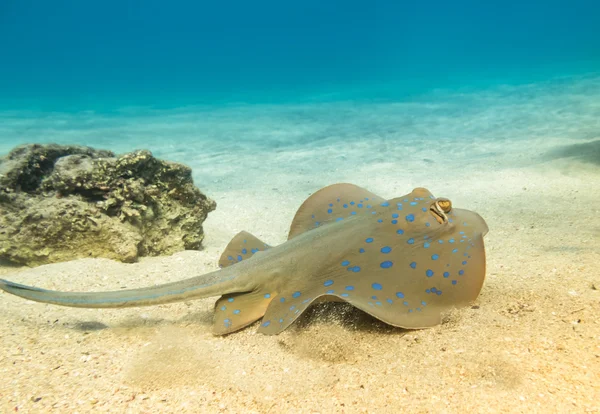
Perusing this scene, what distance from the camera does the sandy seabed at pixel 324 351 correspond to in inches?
65.9

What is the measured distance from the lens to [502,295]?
2.54 metres

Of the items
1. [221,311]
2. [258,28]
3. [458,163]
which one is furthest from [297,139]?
[258,28]

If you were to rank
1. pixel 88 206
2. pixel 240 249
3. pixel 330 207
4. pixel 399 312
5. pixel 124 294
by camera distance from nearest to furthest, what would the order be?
pixel 399 312
pixel 124 294
pixel 240 249
pixel 330 207
pixel 88 206

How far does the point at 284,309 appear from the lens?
7.91ft

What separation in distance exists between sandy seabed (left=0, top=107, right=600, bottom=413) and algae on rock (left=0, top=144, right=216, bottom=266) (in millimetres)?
289

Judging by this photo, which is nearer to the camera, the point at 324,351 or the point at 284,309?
the point at 324,351

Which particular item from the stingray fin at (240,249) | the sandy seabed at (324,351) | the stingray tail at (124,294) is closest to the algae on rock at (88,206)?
the sandy seabed at (324,351)

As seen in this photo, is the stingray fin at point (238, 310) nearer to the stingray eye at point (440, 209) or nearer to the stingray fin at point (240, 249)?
the stingray fin at point (240, 249)

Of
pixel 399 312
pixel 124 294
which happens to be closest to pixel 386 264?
pixel 399 312

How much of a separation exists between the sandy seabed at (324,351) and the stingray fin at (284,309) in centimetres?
13

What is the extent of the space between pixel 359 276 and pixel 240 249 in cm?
129

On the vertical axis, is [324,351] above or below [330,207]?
below

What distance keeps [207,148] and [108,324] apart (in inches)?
383

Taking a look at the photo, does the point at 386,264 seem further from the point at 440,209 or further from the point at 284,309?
the point at 284,309
